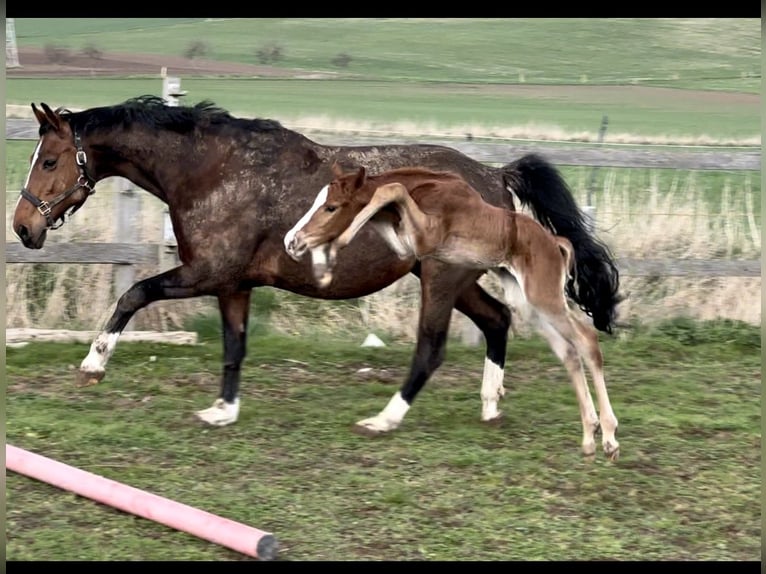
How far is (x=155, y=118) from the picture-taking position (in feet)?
20.3

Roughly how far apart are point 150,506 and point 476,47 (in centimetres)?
2023

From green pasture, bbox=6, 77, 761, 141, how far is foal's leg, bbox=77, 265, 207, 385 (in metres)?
12.0

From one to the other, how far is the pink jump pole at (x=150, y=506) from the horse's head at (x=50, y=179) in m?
1.62

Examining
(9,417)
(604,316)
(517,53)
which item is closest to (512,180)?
(604,316)

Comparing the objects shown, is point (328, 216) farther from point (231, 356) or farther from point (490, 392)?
point (490, 392)

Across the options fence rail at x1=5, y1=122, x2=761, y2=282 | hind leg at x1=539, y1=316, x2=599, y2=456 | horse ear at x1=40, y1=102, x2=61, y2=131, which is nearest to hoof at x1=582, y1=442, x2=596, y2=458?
hind leg at x1=539, y1=316, x2=599, y2=456

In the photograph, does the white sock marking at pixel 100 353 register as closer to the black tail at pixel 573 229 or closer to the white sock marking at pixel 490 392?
the white sock marking at pixel 490 392

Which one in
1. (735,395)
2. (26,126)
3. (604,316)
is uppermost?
(26,126)

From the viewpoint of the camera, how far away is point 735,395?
6938 mm

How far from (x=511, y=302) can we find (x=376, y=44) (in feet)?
57.9

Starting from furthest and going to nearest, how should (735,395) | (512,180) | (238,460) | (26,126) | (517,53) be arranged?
(517,53)
(26,126)
(735,395)
(512,180)
(238,460)

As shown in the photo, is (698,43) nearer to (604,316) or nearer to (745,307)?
(745,307)

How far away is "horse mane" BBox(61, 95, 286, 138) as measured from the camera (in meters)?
6.16

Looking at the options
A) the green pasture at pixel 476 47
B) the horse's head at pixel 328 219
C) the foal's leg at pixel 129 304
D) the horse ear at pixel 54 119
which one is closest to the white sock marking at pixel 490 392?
the horse's head at pixel 328 219
